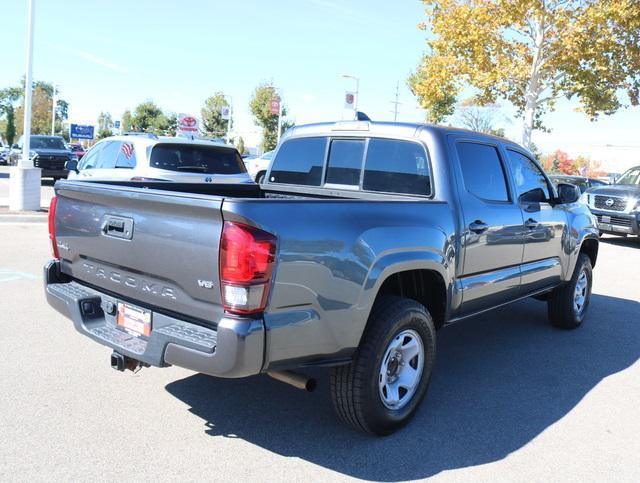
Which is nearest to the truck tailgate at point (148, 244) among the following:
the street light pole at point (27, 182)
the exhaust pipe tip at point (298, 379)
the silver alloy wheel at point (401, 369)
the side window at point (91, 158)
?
the exhaust pipe tip at point (298, 379)

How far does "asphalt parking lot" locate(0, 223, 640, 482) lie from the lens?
10.2 feet

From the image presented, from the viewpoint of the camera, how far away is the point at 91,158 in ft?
35.9

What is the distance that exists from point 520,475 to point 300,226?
184 cm

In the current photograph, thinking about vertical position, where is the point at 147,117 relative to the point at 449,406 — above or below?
above

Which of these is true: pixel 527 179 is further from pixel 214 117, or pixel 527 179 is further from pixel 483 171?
pixel 214 117

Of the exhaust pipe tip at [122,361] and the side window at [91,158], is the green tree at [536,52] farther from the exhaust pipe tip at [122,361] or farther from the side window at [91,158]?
the exhaust pipe tip at [122,361]

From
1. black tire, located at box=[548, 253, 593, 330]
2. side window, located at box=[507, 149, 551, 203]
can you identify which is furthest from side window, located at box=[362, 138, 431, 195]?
black tire, located at box=[548, 253, 593, 330]

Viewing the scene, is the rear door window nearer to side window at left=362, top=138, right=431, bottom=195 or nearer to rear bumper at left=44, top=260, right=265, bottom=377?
side window at left=362, top=138, right=431, bottom=195

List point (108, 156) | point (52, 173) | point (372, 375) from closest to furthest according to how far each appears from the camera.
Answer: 1. point (372, 375)
2. point (108, 156)
3. point (52, 173)

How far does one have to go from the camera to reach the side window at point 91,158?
10.7 meters

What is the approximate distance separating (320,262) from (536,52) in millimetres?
21412

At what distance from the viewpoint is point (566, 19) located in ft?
65.2

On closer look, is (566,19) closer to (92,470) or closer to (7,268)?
(7,268)

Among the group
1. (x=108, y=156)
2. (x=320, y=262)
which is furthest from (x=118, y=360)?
(x=108, y=156)
